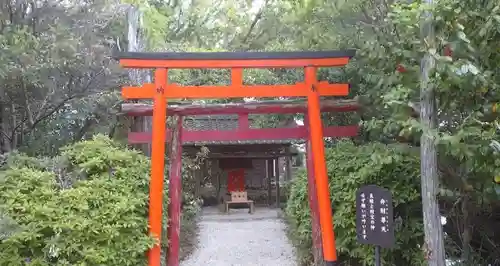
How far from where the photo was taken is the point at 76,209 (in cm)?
588

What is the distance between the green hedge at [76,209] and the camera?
18.4ft

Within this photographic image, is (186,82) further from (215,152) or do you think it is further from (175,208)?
(175,208)

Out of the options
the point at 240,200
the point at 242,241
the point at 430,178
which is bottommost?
the point at 242,241

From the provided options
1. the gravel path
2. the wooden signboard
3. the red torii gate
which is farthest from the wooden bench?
the wooden signboard

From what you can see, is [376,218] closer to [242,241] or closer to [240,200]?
[242,241]

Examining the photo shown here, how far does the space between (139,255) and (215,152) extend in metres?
11.0

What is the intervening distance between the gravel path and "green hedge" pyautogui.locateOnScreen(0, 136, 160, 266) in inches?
155

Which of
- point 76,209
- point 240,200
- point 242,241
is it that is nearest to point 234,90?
point 76,209

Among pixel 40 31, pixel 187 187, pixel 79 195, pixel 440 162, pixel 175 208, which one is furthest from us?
pixel 187 187

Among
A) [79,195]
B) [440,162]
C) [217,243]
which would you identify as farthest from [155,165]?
[217,243]

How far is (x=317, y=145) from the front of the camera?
660cm

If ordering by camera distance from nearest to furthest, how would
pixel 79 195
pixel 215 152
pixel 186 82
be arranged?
pixel 79 195, pixel 186 82, pixel 215 152

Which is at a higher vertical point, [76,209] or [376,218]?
[76,209]

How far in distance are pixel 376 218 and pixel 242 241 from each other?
736 centimetres
